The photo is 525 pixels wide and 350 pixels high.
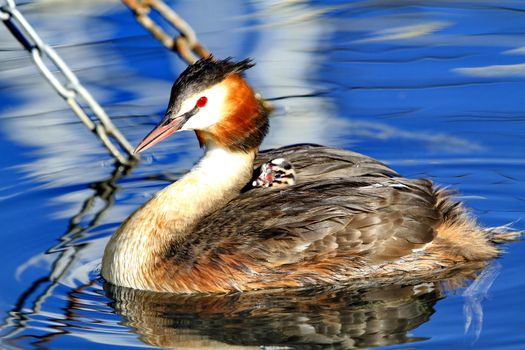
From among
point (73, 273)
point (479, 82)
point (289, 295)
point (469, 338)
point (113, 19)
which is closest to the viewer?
point (469, 338)

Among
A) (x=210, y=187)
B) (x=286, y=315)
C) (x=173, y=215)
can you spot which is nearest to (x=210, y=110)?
(x=210, y=187)

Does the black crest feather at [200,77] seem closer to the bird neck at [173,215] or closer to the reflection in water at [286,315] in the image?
the bird neck at [173,215]

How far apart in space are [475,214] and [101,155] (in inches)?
120

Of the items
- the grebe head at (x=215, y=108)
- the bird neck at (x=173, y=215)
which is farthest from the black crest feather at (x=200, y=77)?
the bird neck at (x=173, y=215)

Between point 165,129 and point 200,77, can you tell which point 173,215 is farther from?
point 200,77

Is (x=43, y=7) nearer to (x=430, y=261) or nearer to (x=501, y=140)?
(x=501, y=140)

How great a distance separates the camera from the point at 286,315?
295 inches

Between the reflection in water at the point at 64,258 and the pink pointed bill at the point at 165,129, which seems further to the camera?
the pink pointed bill at the point at 165,129

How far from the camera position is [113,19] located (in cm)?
1335

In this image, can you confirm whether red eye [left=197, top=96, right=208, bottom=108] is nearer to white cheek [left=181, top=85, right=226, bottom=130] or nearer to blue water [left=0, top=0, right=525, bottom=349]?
white cheek [left=181, top=85, right=226, bottom=130]

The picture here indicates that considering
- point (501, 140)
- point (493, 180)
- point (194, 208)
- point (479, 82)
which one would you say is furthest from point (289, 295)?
point (479, 82)

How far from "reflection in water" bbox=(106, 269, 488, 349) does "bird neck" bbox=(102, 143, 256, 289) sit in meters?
0.14

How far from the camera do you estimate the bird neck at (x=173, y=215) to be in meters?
8.04

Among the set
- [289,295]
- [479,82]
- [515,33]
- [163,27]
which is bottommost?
[289,295]
